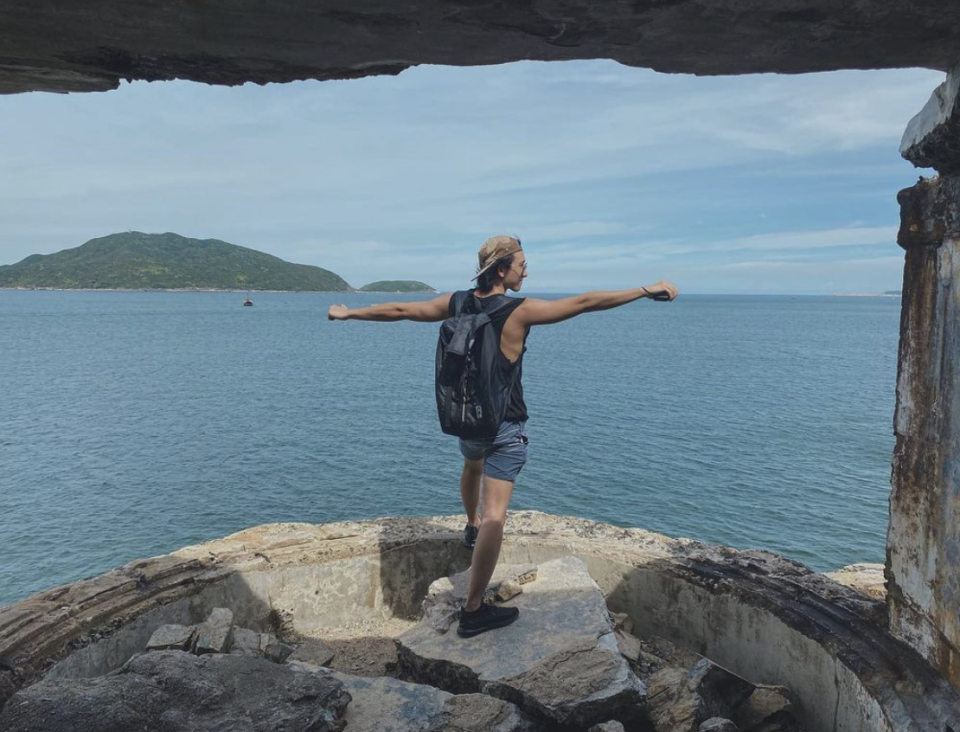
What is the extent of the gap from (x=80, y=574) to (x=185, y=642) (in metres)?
15.1

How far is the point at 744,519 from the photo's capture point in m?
20.6

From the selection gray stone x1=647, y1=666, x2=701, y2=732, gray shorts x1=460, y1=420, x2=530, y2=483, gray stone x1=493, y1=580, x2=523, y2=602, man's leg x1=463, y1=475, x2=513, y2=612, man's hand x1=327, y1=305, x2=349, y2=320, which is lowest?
gray stone x1=647, y1=666, x2=701, y2=732

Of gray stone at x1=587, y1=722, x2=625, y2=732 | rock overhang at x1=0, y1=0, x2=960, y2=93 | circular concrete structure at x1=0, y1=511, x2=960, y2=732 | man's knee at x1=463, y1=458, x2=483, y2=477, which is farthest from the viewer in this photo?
man's knee at x1=463, y1=458, x2=483, y2=477

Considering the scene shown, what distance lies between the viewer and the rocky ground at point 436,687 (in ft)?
11.1

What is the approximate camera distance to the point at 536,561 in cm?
586

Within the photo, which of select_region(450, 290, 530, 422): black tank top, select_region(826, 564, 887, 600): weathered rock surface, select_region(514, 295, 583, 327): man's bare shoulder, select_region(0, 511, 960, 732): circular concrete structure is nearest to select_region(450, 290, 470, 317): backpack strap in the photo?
select_region(450, 290, 530, 422): black tank top

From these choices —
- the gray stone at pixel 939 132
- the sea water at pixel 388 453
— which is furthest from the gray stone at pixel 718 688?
the sea water at pixel 388 453

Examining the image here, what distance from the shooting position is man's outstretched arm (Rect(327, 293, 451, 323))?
4.49 meters

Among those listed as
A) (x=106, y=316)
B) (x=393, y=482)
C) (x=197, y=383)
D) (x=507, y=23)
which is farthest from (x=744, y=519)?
(x=106, y=316)

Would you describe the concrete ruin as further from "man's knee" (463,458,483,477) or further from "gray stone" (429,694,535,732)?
"gray stone" (429,694,535,732)

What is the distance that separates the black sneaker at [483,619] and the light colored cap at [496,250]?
7.24ft

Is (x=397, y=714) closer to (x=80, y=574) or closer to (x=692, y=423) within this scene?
(x=80, y=574)

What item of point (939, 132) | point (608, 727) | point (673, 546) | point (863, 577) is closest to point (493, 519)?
point (608, 727)

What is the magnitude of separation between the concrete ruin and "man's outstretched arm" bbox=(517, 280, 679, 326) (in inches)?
43.3
